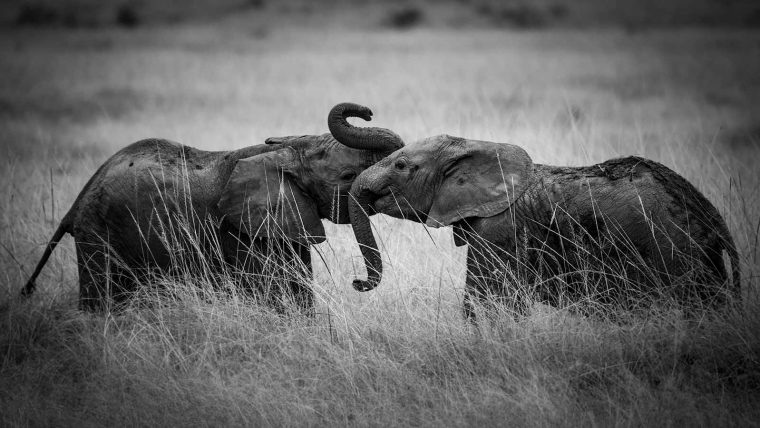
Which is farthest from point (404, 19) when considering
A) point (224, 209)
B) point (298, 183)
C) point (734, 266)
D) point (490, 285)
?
point (734, 266)

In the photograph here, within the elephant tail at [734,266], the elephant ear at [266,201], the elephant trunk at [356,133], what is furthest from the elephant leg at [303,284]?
the elephant tail at [734,266]

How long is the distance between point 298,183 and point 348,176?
0.38 m

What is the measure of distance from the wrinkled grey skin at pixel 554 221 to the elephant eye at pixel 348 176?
32cm

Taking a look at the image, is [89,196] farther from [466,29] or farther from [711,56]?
[466,29]

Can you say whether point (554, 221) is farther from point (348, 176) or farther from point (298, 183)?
point (298, 183)

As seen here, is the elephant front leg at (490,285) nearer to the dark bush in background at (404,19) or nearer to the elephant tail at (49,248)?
the elephant tail at (49,248)

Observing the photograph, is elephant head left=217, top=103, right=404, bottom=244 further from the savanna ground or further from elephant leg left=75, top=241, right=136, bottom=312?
elephant leg left=75, top=241, right=136, bottom=312

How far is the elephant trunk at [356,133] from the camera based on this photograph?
20.8 feet

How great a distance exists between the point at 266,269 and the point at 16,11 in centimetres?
4093

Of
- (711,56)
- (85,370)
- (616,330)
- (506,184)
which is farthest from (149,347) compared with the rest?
(711,56)

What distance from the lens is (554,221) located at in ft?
19.5

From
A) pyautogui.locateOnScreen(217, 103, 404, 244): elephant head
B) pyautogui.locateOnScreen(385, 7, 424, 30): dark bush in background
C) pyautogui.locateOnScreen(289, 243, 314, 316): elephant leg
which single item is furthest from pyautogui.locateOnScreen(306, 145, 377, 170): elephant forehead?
pyautogui.locateOnScreen(385, 7, 424, 30): dark bush in background

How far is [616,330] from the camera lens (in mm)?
5477

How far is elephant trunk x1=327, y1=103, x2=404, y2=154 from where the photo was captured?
6328mm
